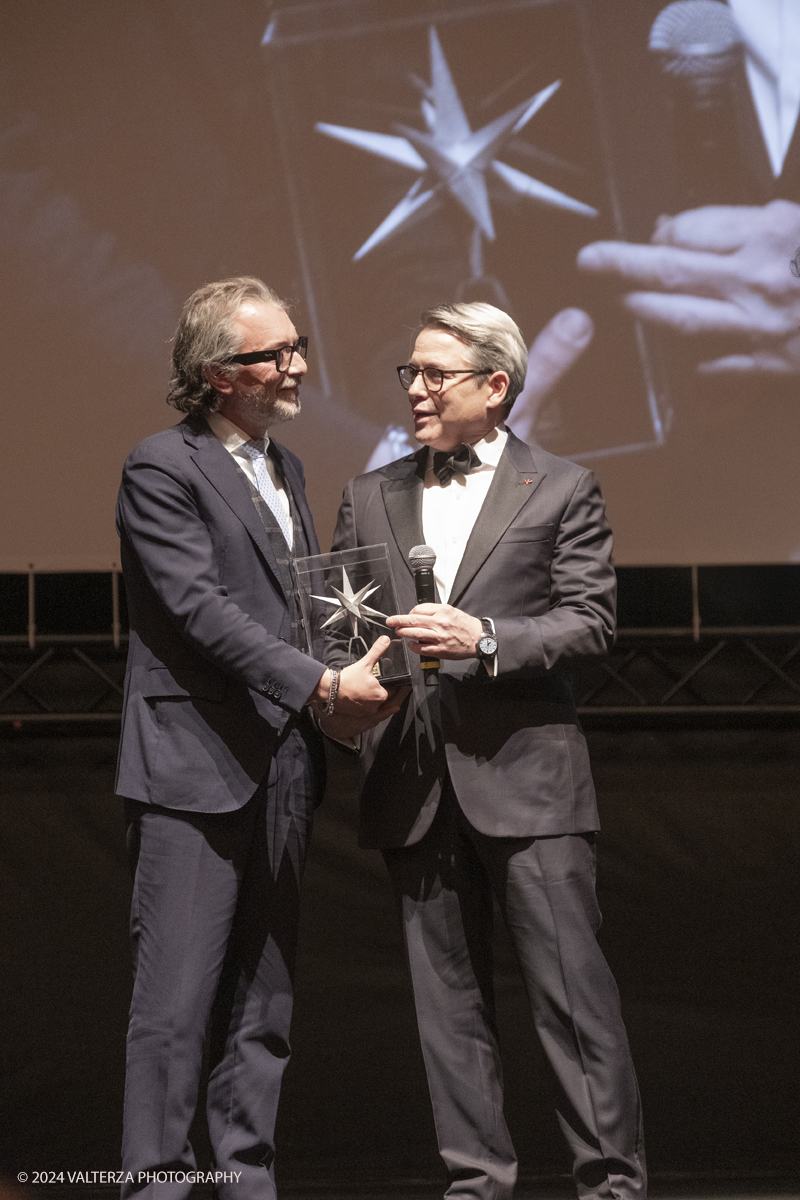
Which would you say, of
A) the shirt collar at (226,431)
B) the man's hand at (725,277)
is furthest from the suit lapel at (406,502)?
the man's hand at (725,277)

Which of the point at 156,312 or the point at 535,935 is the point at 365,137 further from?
the point at 535,935

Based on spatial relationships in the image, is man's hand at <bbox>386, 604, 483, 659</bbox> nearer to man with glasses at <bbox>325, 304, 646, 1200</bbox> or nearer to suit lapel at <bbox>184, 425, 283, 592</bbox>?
man with glasses at <bbox>325, 304, 646, 1200</bbox>

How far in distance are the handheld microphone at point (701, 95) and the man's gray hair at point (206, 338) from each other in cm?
365

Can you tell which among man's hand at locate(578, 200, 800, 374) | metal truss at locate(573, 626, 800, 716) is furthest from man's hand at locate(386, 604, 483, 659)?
metal truss at locate(573, 626, 800, 716)

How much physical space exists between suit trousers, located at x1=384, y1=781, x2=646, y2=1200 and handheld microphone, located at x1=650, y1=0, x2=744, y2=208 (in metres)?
4.11

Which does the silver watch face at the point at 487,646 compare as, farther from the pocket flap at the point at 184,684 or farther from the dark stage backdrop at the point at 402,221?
the dark stage backdrop at the point at 402,221

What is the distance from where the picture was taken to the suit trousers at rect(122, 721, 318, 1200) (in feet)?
6.58

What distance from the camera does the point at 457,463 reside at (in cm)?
231

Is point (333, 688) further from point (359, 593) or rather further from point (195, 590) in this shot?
point (195, 590)

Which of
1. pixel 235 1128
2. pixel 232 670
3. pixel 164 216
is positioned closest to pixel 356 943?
pixel 235 1128

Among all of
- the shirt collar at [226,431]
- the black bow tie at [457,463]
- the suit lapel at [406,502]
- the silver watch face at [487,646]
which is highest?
the shirt collar at [226,431]

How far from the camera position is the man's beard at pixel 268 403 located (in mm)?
2281

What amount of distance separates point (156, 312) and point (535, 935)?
4.27 metres

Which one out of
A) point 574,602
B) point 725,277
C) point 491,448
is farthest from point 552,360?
point 574,602
